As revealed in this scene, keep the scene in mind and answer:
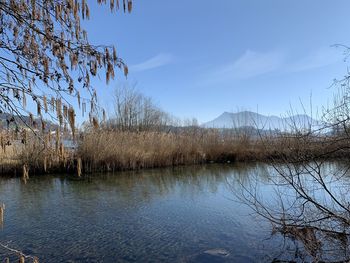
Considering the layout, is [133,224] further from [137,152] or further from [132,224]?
[137,152]

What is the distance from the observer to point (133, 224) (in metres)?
7.14

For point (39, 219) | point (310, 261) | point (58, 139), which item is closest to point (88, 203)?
point (39, 219)

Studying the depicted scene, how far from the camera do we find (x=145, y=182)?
12.9 metres

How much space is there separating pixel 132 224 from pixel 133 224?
0.07 feet

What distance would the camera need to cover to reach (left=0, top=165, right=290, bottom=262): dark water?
17.8 feet

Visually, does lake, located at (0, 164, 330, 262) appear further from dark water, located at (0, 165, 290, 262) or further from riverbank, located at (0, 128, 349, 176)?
riverbank, located at (0, 128, 349, 176)

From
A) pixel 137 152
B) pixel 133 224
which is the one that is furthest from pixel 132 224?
pixel 137 152

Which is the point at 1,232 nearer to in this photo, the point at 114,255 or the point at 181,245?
the point at 114,255

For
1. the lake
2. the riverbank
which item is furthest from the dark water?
the riverbank

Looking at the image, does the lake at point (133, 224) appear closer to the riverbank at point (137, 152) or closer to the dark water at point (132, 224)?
the dark water at point (132, 224)

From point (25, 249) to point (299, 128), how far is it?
197 inches

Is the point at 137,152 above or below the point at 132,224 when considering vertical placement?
above

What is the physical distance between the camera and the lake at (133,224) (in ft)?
17.7

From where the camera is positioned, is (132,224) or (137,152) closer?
(132,224)
